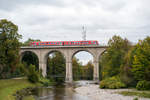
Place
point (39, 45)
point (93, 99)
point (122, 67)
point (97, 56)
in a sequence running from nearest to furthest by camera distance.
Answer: point (93, 99), point (122, 67), point (97, 56), point (39, 45)

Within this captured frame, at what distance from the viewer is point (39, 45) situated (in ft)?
234

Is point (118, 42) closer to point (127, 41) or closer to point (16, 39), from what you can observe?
point (127, 41)

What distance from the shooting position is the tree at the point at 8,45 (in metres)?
44.9

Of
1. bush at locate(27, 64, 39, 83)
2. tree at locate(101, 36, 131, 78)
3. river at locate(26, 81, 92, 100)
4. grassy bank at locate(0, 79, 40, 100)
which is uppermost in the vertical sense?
tree at locate(101, 36, 131, 78)

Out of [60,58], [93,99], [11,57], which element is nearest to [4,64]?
[11,57]

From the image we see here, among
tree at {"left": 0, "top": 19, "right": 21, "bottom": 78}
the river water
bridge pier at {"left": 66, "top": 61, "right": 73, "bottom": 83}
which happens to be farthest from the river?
bridge pier at {"left": 66, "top": 61, "right": 73, "bottom": 83}

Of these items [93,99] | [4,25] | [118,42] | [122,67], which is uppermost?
[4,25]

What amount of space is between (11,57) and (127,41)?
1162 inches

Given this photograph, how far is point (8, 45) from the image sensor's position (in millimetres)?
45656

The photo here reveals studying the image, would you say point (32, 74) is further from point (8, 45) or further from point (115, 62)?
point (115, 62)

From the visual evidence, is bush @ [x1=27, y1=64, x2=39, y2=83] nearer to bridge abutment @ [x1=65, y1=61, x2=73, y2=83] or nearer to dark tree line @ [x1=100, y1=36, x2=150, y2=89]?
bridge abutment @ [x1=65, y1=61, x2=73, y2=83]

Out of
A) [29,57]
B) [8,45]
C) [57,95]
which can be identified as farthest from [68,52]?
[57,95]

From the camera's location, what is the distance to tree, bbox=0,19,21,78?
147 feet

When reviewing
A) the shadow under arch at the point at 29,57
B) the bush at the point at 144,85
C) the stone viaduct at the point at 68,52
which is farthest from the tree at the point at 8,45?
the bush at the point at 144,85
